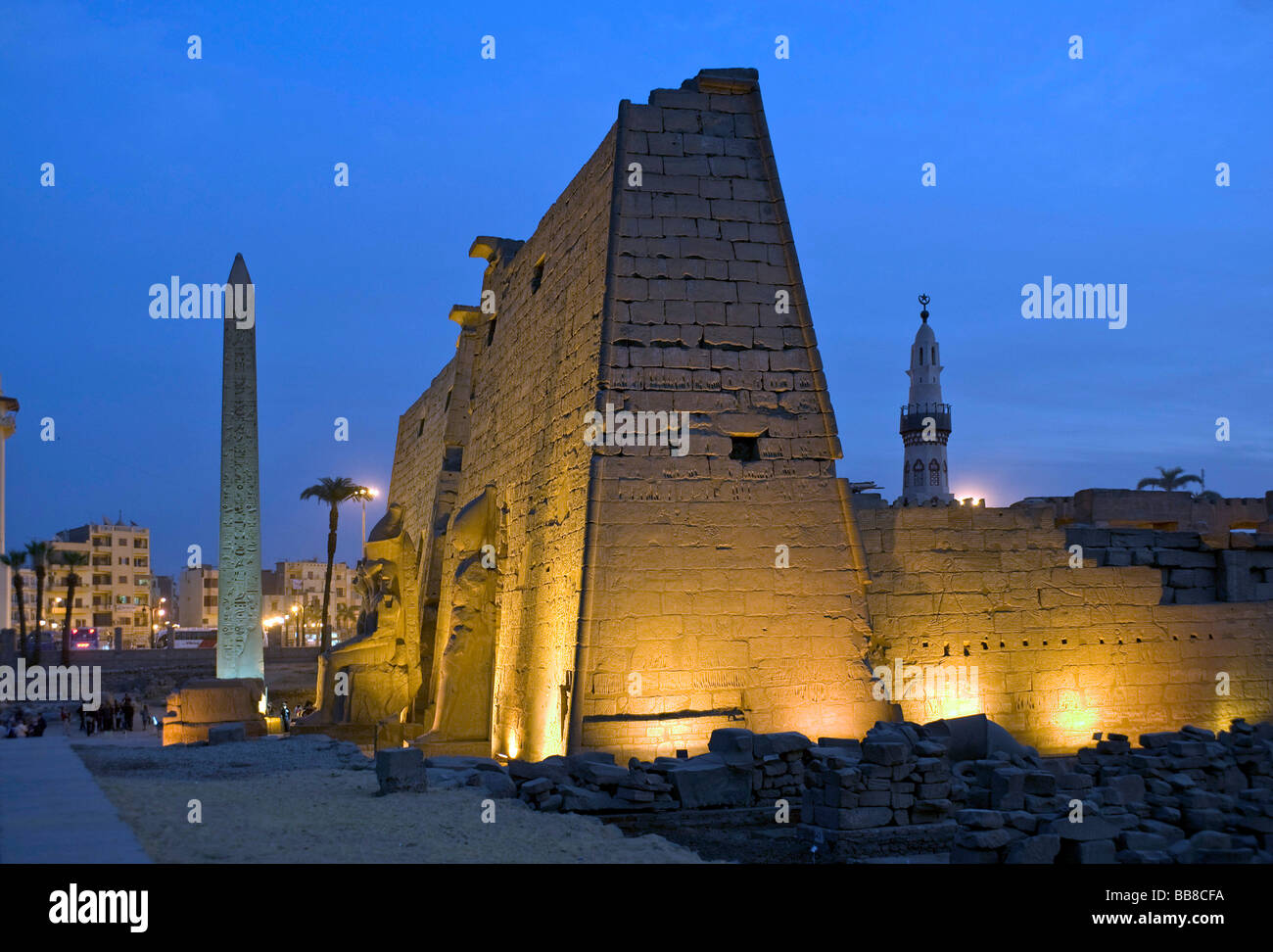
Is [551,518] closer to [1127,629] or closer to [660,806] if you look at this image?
[660,806]

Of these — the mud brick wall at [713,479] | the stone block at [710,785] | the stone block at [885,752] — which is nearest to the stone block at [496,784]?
the mud brick wall at [713,479]

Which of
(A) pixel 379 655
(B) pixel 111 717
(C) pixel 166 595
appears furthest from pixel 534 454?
(C) pixel 166 595

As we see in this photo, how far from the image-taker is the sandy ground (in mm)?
6379

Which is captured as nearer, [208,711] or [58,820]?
[58,820]

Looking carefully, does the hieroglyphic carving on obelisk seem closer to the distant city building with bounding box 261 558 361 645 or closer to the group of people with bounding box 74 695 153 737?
the group of people with bounding box 74 695 153 737

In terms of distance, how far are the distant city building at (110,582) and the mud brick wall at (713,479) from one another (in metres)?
64.9

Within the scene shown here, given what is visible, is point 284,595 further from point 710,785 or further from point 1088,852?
point 1088,852

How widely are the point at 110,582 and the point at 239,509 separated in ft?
194

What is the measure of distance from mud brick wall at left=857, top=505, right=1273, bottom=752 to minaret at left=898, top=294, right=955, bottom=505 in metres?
28.5

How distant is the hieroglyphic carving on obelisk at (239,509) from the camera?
19953mm

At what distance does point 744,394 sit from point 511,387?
5.38m

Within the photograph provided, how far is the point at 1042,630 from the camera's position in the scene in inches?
528

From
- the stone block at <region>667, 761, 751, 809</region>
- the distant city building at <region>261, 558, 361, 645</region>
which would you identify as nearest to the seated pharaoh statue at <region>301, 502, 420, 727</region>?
the stone block at <region>667, 761, 751, 809</region>
